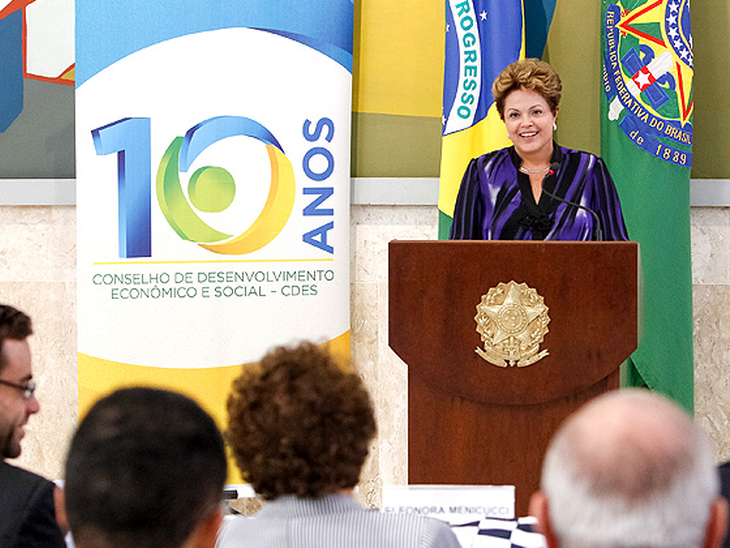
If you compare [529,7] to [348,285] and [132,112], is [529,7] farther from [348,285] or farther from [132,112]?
[132,112]

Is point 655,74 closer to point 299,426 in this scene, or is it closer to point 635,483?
point 299,426

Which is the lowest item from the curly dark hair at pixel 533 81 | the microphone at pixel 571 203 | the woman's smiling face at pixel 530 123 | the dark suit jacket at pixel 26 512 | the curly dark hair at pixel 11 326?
the dark suit jacket at pixel 26 512

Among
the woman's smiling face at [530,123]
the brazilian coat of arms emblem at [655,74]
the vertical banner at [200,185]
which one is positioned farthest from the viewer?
the vertical banner at [200,185]

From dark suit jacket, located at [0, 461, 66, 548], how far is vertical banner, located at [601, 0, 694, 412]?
2761 millimetres

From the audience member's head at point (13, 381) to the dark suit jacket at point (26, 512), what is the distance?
0.52 feet

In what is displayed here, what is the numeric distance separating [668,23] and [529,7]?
0.68 meters

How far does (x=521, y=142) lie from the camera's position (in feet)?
9.43

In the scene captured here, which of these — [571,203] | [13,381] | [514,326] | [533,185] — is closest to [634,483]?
[13,381]

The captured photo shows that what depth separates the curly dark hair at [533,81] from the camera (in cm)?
288

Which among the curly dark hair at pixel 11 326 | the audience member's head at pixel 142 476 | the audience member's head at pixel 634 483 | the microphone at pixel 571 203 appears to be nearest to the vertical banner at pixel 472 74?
the microphone at pixel 571 203

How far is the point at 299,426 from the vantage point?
1.21 m

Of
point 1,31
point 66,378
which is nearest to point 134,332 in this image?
point 66,378

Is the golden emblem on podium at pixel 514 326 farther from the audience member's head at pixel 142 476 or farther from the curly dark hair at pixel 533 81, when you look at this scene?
the audience member's head at pixel 142 476

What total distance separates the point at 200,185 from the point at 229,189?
0.13m
